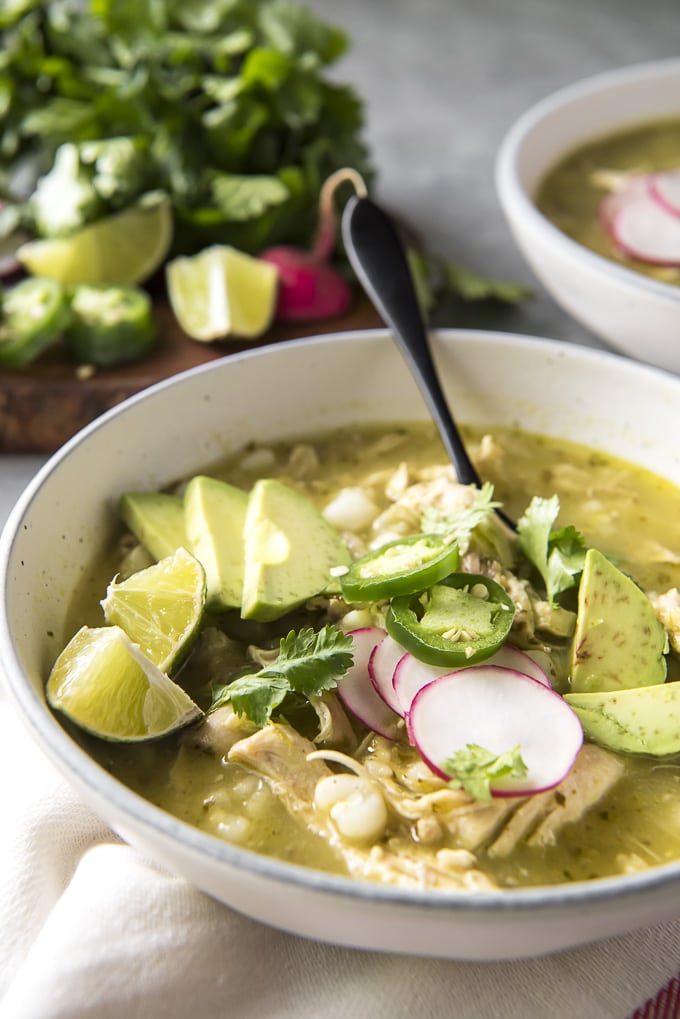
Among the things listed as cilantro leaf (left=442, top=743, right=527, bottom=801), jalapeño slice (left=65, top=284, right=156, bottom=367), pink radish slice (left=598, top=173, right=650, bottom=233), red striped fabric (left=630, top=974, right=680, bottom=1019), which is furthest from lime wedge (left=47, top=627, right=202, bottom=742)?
pink radish slice (left=598, top=173, right=650, bottom=233)

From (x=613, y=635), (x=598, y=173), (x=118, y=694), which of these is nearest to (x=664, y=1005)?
(x=613, y=635)

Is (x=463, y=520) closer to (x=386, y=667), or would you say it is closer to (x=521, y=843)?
(x=386, y=667)

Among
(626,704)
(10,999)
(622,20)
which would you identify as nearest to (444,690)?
(626,704)

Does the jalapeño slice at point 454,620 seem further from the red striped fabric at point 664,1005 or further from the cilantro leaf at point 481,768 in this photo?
the red striped fabric at point 664,1005

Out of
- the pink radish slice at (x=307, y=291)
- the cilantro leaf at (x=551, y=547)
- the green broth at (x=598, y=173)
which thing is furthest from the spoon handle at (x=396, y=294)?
the green broth at (x=598, y=173)

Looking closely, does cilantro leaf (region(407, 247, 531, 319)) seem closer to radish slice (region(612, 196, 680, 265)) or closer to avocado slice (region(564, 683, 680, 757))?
radish slice (region(612, 196, 680, 265))
